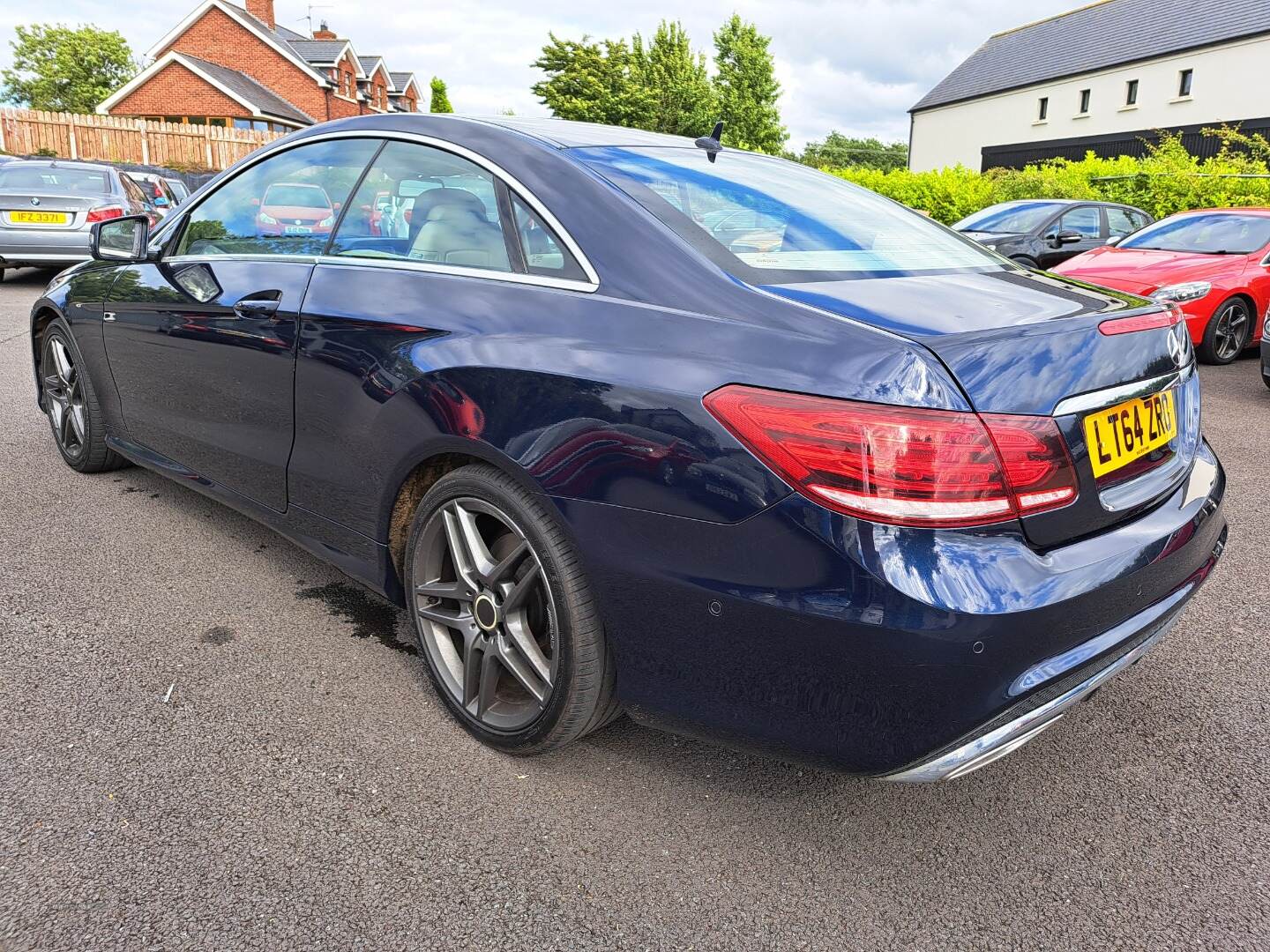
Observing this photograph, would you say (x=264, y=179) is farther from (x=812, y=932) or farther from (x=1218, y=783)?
(x=1218, y=783)

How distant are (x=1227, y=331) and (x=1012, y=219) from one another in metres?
4.40

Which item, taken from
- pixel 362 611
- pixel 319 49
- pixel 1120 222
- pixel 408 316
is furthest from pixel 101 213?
pixel 319 49

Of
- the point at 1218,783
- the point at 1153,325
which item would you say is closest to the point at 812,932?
the point at 1218,783

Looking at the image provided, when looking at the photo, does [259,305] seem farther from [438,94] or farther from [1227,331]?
[438,94]

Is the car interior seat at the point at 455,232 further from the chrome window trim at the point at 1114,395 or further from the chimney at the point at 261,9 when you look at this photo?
the chimney at the point at 261,9

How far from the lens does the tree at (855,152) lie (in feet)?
273

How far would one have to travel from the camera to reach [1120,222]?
12.8 metres

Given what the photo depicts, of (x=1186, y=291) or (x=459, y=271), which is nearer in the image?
(x=459, y=271)

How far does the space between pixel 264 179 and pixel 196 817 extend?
217 centimetres

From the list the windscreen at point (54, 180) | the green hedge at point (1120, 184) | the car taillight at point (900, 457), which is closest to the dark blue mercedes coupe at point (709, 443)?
the car taillight at point (900, 457)

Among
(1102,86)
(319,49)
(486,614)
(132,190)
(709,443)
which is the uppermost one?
(319,49)

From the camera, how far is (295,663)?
9.45ft

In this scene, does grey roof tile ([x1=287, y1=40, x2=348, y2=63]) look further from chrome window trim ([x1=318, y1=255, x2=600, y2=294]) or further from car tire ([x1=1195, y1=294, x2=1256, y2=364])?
chrome window trim ([x1=318, y1=255, x2=600, y2=294])

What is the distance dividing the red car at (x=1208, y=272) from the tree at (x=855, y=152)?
66.2m
